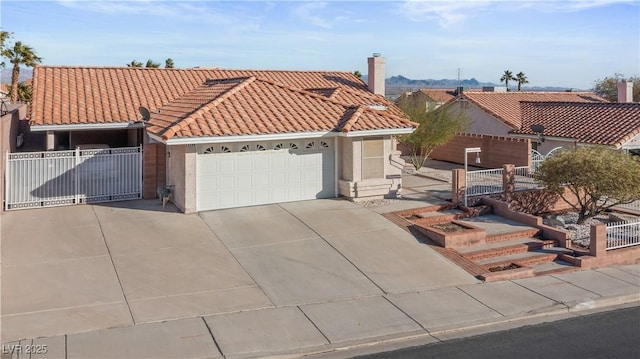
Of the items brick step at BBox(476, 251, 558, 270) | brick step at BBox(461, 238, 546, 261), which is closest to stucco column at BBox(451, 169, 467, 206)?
brick step at BBox(461, 238, 546, 261)

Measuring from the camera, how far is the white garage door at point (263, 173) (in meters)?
16.9

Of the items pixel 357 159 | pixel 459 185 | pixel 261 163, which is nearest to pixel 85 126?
pixel 261 163

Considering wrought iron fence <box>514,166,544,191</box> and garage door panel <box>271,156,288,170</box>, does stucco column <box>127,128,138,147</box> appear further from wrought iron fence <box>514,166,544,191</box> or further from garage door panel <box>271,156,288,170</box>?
wrought iron fence <box>514,166,544,191</box>

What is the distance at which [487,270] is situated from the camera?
13258 millimetres

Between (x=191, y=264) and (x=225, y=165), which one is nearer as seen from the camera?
(x=191, y=264)

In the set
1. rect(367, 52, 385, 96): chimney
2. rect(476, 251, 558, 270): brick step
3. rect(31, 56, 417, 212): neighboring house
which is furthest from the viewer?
rect(367, 52, 385, 96): chimney

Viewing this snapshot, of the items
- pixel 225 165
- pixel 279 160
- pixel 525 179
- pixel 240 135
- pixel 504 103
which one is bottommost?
pixel 525 179

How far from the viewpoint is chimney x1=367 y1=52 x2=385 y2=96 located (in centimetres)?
2647

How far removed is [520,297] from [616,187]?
5957 millimetres

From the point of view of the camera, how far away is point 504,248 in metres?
14.6

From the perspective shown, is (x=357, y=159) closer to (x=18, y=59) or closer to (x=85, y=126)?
(x=85, y=126)

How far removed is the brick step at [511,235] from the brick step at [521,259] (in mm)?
748

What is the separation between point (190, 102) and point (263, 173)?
420 centimetres

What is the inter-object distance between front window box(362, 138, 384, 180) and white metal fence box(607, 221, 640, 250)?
6.68 metres
